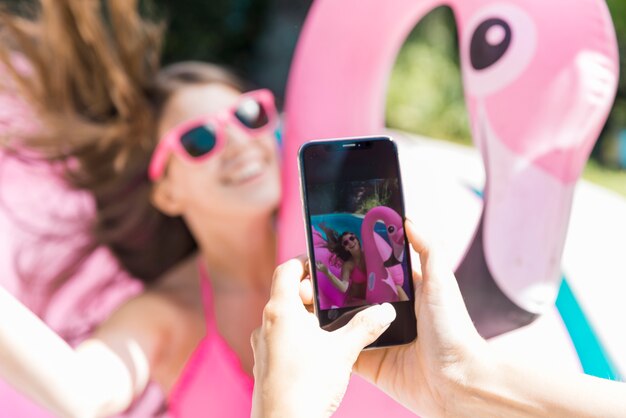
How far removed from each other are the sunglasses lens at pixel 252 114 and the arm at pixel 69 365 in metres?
0.36

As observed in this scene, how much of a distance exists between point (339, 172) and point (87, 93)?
28.1 inches

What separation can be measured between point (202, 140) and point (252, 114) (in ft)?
0.31

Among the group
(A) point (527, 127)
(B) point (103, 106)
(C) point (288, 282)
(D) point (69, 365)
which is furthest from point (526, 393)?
(B) point (103, 106)

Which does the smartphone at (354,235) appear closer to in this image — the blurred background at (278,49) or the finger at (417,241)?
the finger at (417,241)

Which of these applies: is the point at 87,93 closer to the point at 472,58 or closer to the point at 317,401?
the point at 472,58

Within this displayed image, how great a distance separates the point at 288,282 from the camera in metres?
0.78

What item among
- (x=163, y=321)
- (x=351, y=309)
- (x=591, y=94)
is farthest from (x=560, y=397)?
(x=163, y=321)

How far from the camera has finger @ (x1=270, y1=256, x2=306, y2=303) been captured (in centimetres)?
76

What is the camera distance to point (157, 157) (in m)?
1.33

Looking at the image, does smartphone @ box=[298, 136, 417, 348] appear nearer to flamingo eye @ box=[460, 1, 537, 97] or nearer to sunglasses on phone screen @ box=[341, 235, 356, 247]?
sunglasses on phone screen @ box=[341, 235, 356, 247]

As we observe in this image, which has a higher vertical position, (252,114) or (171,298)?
(252,114)

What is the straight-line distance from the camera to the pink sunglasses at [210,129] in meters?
1.29

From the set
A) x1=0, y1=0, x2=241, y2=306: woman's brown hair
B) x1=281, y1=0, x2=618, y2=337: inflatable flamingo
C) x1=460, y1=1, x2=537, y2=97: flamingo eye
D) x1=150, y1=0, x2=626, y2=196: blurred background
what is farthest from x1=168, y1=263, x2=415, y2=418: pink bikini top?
x1=150, y1=0, x2=626, y2=196: blurred background

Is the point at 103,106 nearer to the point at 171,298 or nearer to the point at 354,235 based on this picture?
the point at 171,298
